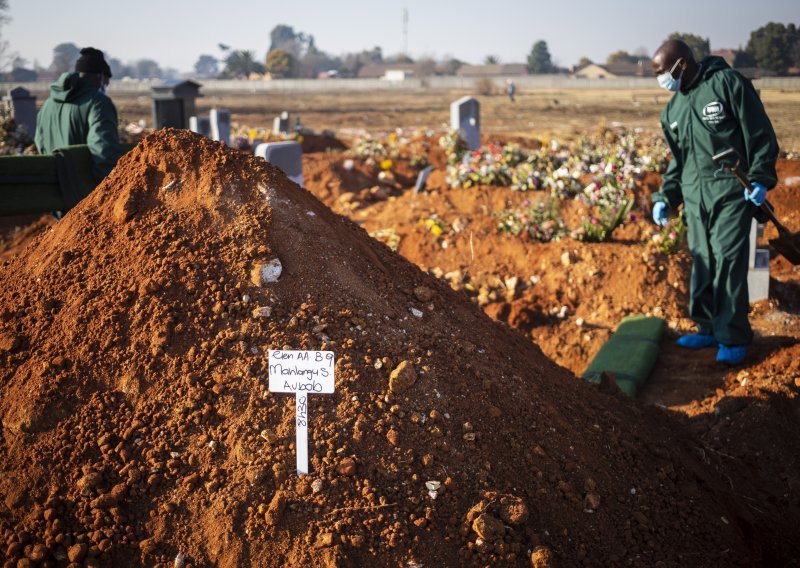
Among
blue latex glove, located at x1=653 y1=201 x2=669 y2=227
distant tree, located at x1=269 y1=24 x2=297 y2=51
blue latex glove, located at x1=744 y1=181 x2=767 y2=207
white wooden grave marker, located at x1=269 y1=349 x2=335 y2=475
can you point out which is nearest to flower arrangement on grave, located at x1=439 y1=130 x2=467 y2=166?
blue latex glove, located at x1=653 y1=201 x2=669 y2=227

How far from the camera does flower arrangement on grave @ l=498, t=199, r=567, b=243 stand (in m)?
7.84

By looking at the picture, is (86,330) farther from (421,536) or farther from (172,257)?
(421,536)

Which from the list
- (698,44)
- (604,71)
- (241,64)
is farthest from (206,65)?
(698,44)

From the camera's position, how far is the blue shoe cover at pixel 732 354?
5289 mm

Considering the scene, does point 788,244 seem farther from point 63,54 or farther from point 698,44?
point 63,54

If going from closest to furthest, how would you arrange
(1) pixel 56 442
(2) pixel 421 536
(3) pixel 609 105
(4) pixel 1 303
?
(2) pixel 421 536, (1) pixel 56 442, (4) pixel 1 303, (3) pixel 609 105

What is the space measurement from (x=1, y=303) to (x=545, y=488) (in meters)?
2.51

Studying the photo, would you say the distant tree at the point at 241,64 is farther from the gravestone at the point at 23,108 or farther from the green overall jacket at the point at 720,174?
→ the green overall jacket at the point at 720,174

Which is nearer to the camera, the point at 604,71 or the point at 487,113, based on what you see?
the point at 487,113

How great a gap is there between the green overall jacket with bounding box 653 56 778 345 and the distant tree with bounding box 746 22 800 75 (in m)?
11.4

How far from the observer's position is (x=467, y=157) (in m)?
10.1

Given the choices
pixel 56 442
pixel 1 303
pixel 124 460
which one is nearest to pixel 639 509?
pixel 124 460

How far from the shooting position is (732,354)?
5297 mm

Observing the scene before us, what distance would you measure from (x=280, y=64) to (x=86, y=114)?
234 feet
